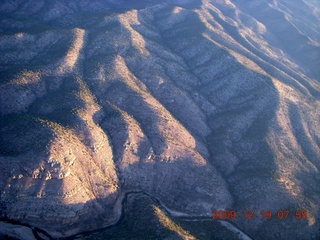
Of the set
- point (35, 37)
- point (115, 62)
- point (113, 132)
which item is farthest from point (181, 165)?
point (35, 37)

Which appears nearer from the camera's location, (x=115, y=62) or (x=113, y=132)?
(x=113, y=132)

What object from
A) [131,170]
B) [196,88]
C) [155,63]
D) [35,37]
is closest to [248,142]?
[196,88]

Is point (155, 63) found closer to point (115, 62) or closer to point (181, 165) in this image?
point (115, 62)

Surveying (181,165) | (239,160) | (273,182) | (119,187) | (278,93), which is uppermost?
(278,93)

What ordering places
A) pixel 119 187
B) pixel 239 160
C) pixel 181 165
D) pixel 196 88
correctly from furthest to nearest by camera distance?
pixel 196 88
pixel 239 160
pixel 181 165
pixel 119 187

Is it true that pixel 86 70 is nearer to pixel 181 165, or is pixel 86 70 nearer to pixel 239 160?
pixel 181 165

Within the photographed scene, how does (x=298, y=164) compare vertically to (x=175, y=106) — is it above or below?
above

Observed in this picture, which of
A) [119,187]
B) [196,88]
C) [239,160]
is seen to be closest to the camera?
[119,187]
